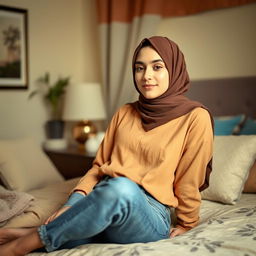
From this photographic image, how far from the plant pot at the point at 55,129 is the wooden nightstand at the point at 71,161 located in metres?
0.17

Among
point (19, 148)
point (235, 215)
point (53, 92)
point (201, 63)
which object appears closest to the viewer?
point (235, 215)

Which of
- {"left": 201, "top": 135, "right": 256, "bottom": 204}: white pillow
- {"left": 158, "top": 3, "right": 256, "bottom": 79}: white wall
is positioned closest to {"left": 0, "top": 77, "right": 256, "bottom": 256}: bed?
{"left": 201, "top": 135, "right": 256, "bottom": 204}: white pillow

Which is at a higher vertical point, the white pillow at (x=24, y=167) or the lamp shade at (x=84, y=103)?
the lamp shade at (x=84, y=103)

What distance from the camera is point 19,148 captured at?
8.24 ft

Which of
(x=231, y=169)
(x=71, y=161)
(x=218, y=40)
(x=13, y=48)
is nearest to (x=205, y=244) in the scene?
(x=231, y=169)

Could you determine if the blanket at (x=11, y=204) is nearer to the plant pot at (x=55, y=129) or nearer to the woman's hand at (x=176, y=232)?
the woman's hand at (x=176, y=232)

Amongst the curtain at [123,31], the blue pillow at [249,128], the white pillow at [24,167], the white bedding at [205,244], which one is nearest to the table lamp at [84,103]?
the curtain at [123,31]

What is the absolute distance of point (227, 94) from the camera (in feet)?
8.30

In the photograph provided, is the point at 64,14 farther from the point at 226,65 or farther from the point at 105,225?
the point at 105,225

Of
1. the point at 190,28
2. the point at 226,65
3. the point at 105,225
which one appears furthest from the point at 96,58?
the point at 105,225

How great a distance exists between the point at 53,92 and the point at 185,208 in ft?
6.89

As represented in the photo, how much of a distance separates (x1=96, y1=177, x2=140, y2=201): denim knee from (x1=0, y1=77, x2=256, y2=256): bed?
0.56 ft

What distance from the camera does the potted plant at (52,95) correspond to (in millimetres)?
3234

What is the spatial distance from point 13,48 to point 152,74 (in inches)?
74.8
